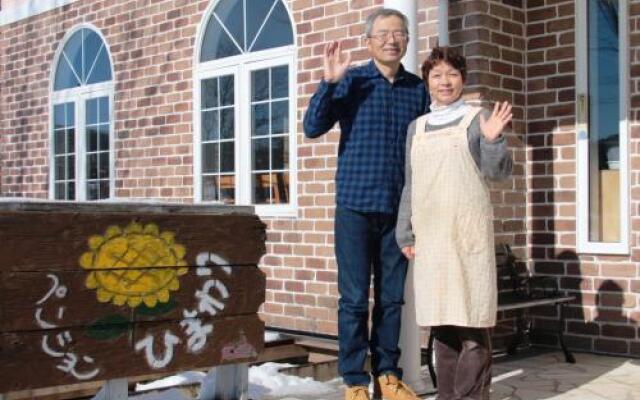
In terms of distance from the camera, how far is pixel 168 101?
8.49m

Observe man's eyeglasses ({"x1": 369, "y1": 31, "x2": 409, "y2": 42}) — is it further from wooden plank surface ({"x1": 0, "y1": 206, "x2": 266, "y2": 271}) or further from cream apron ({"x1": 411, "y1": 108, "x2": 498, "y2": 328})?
wooden plank surface ({"x1": 0, "y1": 206, "x2": 266, "y2": 271})

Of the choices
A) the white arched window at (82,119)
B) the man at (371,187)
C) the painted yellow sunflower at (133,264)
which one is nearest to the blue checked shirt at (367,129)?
the man at (371,187)

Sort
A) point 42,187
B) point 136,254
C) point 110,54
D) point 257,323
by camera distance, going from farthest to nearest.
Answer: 1. point 42,187
2. point 110,54
3. point 257,323
4. point 136,254

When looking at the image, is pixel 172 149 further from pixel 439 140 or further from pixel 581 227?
pixel 439 140

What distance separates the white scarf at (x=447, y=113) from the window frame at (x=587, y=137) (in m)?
2.50

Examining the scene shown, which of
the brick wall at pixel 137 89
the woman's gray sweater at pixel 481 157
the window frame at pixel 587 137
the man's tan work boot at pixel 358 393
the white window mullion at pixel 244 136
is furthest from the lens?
the brick wall at pixel 137 89

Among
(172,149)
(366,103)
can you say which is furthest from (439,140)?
(172,149)

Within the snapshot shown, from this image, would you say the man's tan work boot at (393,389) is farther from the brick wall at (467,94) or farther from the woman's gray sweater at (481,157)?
the brick wall at (467,94)

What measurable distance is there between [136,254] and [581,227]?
3.61 meters

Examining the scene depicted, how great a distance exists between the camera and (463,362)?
3.86 m

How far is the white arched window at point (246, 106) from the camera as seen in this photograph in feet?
24.5

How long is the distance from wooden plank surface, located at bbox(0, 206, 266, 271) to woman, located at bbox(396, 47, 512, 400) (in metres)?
0.78

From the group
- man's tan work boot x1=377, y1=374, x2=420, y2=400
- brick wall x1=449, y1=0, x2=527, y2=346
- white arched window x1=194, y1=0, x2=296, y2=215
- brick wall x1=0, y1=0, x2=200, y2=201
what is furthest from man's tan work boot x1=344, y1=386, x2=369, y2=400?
brick wall x1=0, y1=0, x2=200, y2=201

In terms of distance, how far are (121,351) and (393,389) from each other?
52.6 inches
